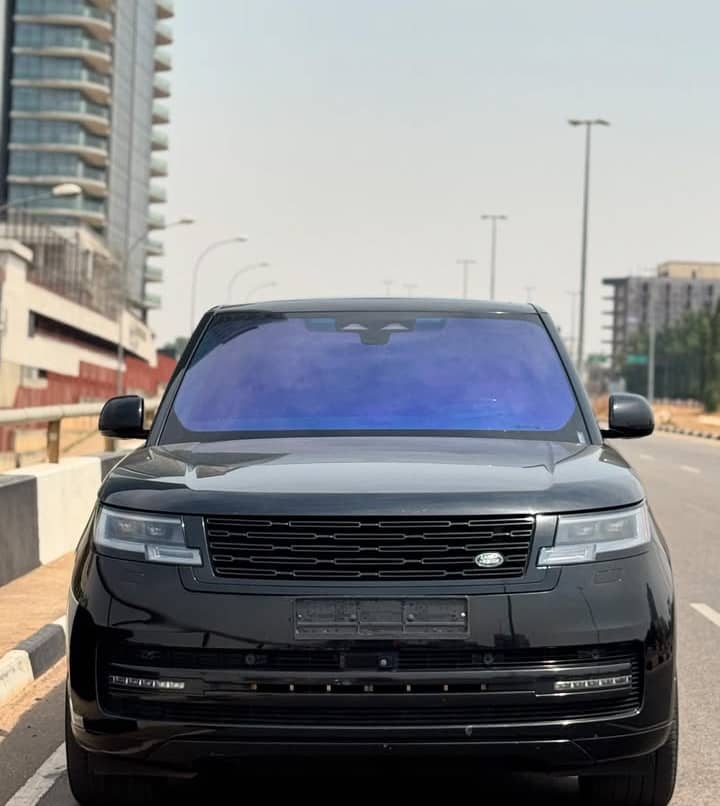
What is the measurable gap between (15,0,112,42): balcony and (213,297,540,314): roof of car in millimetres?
100290

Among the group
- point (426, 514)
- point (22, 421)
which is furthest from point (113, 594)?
point (22, 421)

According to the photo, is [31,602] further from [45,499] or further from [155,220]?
[155,220]

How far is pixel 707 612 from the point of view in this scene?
31.8ft

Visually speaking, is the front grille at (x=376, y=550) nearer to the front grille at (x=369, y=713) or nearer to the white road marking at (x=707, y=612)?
the front grille at (x=369, y=713)

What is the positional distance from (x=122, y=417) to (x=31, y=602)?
3.67 m

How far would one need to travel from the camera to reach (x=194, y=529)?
4504 millimetres

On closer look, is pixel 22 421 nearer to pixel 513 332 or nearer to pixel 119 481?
pixel 513 332

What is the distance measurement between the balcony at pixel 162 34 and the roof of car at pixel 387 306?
120m

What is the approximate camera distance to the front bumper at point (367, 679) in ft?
14.2

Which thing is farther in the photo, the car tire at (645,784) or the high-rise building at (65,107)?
the high-rise building at (65,107)

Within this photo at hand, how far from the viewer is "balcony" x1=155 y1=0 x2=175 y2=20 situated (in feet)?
407

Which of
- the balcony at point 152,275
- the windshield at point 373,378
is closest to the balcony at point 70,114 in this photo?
the balcony at point 152,275

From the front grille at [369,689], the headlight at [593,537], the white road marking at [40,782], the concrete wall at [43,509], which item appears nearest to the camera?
the front grille at [369,689]

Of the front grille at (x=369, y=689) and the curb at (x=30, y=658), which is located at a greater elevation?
the front grille at (x=369, y=689)
